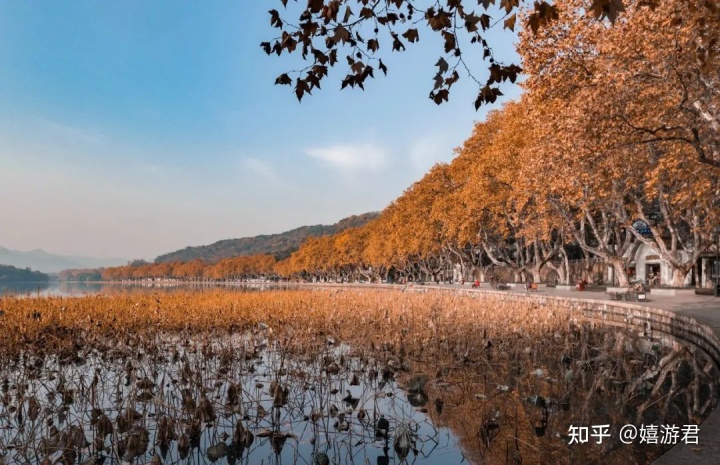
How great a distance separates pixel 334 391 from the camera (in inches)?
349

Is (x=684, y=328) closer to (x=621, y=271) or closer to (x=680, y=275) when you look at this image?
(x=680, y=275)

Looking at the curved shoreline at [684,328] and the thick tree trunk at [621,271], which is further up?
the thick tree trunk at [621,271]

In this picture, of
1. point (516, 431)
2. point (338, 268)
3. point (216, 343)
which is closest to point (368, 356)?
point (216, 343)

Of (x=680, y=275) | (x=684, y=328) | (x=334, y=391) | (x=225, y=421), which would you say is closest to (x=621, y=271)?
(x=680, y=275)

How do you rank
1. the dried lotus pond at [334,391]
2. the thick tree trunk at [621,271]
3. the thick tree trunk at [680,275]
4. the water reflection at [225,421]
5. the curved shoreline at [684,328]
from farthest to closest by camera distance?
1. the thick tree trunk at [621,271]
2. the thick tree trunk at [680,275]
3. the dried lotus pond at [334,391]
4. the water reflection at [225,421]
5. the curved shoreline at [684,328]

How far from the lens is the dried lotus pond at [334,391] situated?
6312 millimetres

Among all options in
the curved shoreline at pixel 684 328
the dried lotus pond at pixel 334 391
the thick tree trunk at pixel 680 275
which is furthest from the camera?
the thick tree trunk at pixel 680 275

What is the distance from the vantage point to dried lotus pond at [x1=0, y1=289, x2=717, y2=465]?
6312 millimetres

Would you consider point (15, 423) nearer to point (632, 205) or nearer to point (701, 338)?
point (701, 338)

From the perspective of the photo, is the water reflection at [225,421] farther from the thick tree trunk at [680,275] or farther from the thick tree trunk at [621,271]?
the thick tree trunk at [621,271]

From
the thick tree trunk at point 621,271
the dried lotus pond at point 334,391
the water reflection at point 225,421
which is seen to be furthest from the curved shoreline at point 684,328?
the thick tree trunk at point 621,271

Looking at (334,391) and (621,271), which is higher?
(621,271)

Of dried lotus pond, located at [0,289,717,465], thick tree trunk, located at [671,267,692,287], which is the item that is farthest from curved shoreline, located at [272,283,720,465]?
thick tree trunk, located at [671,267,692,287]

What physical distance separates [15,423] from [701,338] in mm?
16693
